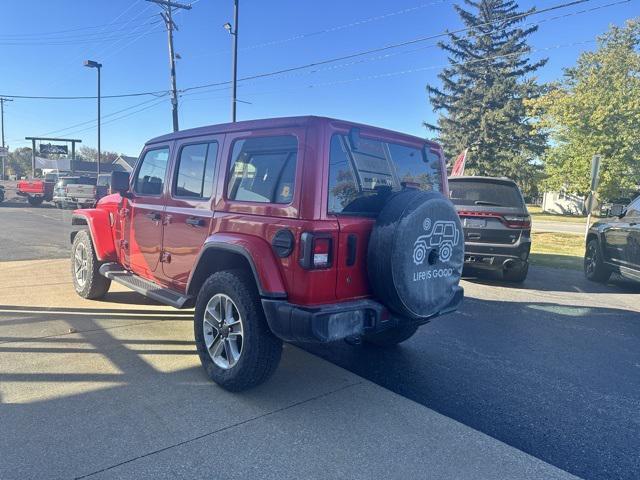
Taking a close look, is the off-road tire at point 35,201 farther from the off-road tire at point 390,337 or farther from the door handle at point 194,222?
the off-road tire at point 390,337

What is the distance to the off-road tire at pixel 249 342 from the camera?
10.4 ft

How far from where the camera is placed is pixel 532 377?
3889 mm

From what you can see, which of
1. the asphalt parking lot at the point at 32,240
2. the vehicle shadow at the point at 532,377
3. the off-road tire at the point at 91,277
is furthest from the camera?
the asphalt parking lot at the point at 32,240

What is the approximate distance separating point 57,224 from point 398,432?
15.8m

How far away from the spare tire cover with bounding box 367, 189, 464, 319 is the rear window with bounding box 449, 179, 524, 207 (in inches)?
169

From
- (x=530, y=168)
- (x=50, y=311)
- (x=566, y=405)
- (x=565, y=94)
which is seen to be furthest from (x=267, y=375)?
(x=530, y=168)

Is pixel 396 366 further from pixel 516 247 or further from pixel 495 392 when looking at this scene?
pixel 516 247

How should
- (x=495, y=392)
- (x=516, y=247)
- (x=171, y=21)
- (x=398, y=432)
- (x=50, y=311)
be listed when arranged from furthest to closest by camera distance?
(x=171, y=21) → (x=516, y=247) → (x=50, y=311) → (x=495, y=392) → (x=398, y=432)

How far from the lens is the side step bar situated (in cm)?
392

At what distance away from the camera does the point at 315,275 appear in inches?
116

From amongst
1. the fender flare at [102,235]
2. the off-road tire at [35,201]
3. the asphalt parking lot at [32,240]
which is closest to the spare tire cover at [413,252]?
the fender flare at [102,235]

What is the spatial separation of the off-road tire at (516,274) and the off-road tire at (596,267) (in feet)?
5.18

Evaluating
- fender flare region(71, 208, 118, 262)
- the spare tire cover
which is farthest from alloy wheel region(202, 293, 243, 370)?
fender flare region(71, 208, 118, 262)

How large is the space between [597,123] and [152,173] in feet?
113
